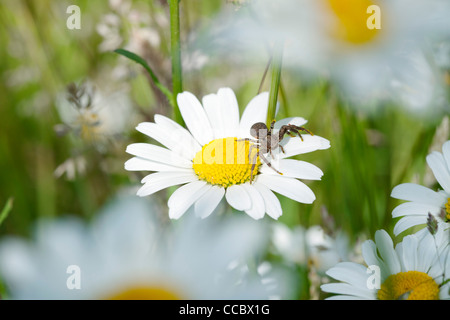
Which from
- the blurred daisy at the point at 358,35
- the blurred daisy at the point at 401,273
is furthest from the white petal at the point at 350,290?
the blurred daisy at the point at 358,35

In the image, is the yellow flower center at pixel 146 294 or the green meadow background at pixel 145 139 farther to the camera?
the green meadow background at pixel 145 139

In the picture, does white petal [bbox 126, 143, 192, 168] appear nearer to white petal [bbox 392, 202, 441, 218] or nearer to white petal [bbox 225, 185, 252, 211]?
white petal [bbox 225, 185, 252, 211]

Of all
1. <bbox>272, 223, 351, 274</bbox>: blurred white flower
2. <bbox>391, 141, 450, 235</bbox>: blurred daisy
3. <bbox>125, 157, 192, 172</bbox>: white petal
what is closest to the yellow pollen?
<bbox>391, 141, 450, 235</bbox>: blurred daisy

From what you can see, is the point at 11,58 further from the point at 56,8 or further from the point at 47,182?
the point at 47,182

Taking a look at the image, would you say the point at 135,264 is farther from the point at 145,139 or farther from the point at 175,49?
the point at 145,139

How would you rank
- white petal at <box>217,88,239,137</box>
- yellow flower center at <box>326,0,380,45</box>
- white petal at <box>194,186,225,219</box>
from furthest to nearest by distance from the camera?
yellow flower center at <box>326,0,380,45</box>, white petal at <box>217,88,239,137</box>, white petal at <box>194,186,225,219</box>

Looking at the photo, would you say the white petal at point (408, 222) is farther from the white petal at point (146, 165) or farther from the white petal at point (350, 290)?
the white petal at point (146, 165)
